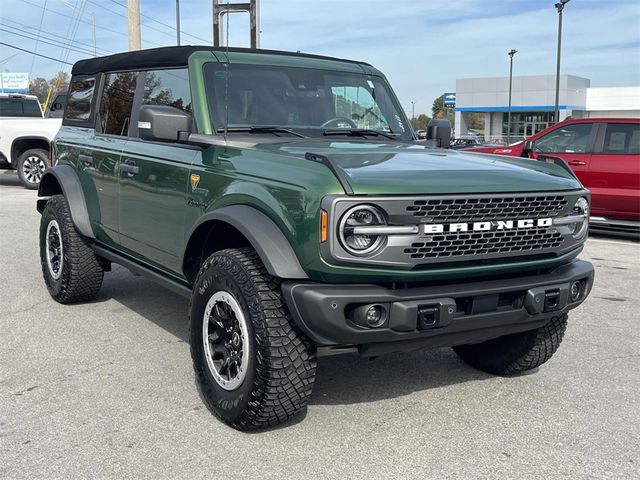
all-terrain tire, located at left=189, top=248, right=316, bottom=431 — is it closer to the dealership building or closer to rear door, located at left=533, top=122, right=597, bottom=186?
rear door, located at left=533, top=122, right=597, bottom=186

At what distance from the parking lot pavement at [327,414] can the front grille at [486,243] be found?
938 millimetres

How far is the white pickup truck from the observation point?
16062mm

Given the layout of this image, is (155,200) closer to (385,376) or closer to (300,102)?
(300,102)

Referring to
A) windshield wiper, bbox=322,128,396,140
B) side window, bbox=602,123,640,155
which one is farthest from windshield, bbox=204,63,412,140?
side window, bbox=602,123,640,155

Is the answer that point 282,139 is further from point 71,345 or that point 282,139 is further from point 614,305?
point 614,305

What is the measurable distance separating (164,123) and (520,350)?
2.47 m

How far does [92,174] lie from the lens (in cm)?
561

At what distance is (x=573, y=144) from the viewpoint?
10859 mm

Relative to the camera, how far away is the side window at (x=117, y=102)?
5332mm

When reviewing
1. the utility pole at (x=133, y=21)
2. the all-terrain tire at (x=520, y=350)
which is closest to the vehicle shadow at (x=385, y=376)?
the all-terrain tire at (x=520, y=350)

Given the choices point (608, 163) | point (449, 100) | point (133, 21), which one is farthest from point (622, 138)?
point (449, 100)

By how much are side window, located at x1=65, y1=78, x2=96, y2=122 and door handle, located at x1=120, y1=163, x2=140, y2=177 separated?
127cm

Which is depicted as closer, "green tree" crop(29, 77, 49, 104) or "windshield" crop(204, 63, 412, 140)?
"windshield" crop(204, 63, 412, 140)

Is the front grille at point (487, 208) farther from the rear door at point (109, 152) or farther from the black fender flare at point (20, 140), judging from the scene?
the black fender flare at point (20, 140)
